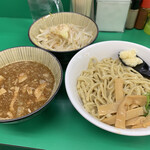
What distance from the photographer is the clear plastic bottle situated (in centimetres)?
146

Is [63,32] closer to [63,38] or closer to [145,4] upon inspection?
[63,38]

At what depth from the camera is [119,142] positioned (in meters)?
0.79

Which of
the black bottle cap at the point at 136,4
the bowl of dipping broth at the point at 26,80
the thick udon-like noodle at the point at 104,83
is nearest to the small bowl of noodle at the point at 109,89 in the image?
the thick udon-like noodle at the point at 104,83

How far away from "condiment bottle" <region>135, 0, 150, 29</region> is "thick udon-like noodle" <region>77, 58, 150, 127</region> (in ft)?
2.13

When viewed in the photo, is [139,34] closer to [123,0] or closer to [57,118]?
[123,0]

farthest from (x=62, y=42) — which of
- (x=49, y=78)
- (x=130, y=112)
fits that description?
(x=130, y=112)

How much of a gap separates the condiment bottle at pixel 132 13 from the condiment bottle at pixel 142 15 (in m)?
0.04

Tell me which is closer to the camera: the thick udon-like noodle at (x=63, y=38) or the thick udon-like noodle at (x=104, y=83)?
the thick udon-like noodle at (x=104, y=83)

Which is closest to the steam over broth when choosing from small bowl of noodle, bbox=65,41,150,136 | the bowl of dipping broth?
the bowl of dipping broth

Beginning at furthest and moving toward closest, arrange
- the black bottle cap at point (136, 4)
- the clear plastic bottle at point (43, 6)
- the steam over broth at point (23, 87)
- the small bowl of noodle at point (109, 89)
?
the clear plastic bottle at point (43, 6), the black bottle cap at point (136, 4), the steam over broth at point (23, 87), the small bowl of noodle at point (109, 89)

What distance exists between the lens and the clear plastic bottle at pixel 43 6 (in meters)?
1.46

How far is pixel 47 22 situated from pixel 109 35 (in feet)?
2.04

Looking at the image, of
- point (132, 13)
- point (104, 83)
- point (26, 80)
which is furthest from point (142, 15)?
point (26, 80)

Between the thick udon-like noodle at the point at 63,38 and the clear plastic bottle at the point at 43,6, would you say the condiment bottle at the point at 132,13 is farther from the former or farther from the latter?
the clear plastic bottle at the point at 43,6
